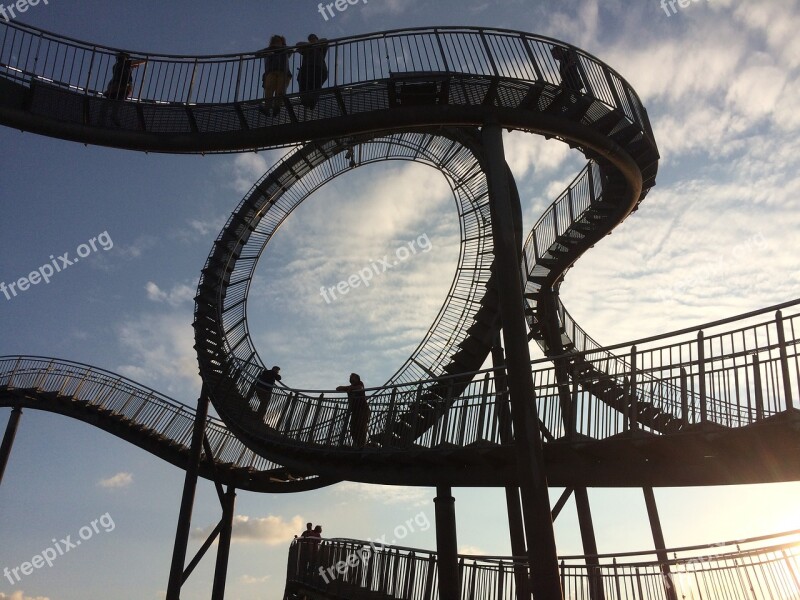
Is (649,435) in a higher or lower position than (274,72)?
lower

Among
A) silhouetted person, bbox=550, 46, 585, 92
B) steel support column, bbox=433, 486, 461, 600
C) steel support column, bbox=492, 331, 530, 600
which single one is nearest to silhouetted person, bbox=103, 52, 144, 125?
silhouetted person, bbox=550, 46, 585, 92

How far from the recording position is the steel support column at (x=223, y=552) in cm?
1582

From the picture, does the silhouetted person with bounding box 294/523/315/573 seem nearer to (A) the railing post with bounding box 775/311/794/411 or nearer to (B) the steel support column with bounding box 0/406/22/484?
(A) the railing post with bounding box 775/311/794/411

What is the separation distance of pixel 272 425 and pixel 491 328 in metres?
4.83

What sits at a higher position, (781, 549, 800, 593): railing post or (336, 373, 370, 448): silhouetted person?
(336, 373, 370, 448): silhouetted person

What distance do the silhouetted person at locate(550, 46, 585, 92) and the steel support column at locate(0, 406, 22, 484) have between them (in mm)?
17803

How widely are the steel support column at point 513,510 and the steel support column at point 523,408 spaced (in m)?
0.76

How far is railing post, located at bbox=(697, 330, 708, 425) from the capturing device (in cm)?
709

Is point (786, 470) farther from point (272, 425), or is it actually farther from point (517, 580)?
point (272, 425)

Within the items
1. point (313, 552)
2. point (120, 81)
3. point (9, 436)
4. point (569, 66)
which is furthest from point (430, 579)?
point (9, 436)

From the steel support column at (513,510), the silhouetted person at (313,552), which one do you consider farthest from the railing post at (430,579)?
the silhouetted person at (313,552)

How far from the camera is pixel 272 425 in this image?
12.8m

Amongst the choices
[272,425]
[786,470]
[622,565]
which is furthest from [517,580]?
[272,425]

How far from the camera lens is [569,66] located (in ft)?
34.7
